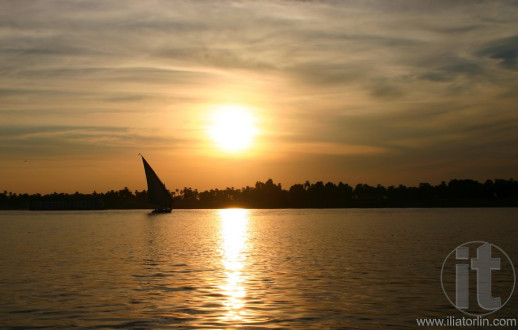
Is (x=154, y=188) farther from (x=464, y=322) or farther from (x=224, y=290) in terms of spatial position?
(x=464, y=322)

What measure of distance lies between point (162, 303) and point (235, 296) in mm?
3775

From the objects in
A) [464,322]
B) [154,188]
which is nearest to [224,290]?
[464,322]

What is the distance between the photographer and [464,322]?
939 inches

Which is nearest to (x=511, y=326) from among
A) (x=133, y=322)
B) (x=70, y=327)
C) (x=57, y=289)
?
(x=133, y=322)

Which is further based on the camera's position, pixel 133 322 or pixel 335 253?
pixel 335 253

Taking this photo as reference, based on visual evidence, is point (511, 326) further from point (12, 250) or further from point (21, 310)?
point (12, 250)

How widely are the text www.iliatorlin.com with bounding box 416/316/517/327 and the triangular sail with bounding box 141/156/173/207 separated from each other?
14800cm

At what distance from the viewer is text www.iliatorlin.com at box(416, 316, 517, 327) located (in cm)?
2336

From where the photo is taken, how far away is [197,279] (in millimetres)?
36531

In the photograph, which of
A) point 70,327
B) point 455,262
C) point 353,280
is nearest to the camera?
point 70,327
